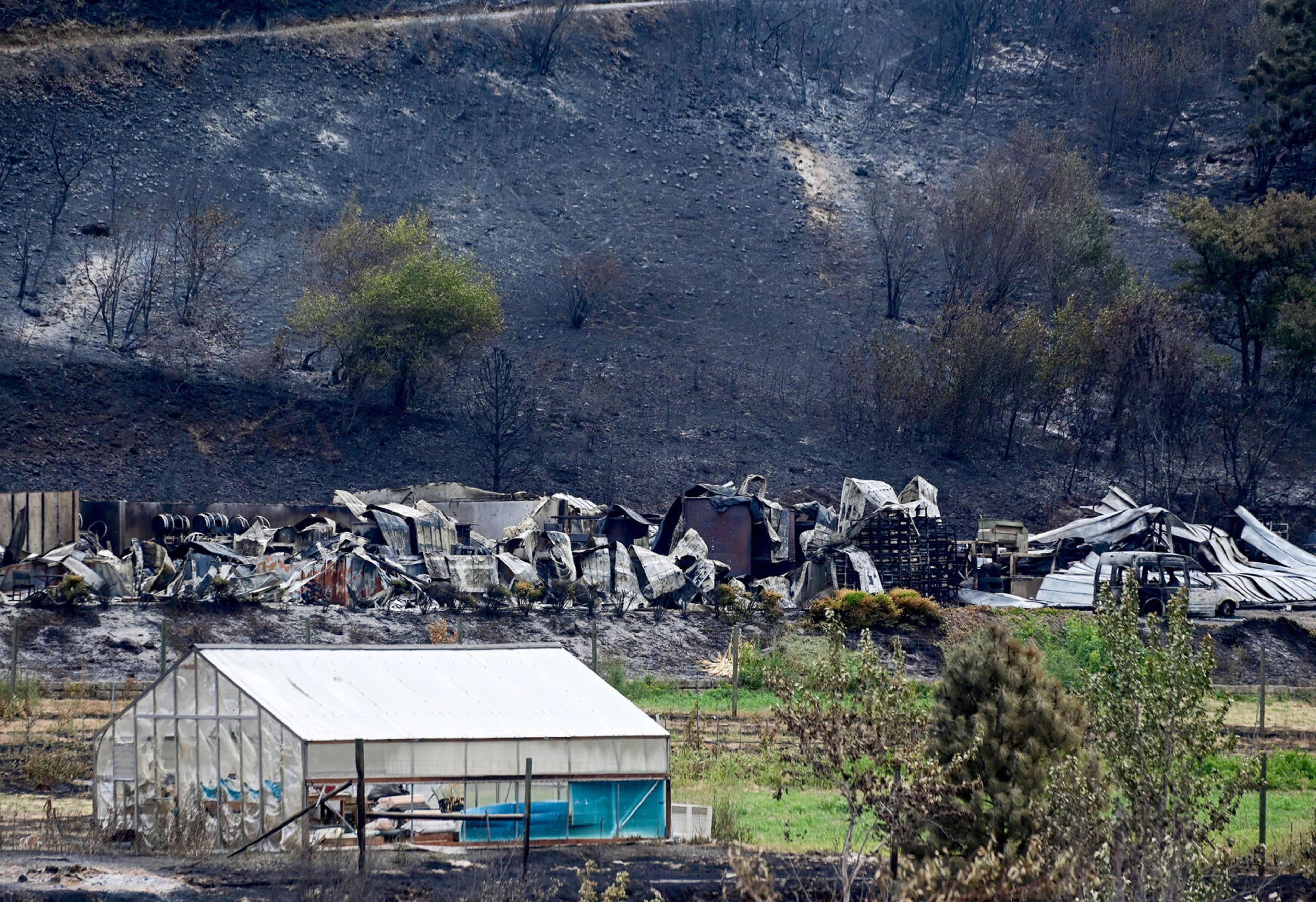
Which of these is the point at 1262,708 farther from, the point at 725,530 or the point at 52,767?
the point at 52,767

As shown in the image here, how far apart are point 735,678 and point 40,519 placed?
63.1ft

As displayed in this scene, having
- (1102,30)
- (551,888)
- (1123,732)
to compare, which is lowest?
(551,888)

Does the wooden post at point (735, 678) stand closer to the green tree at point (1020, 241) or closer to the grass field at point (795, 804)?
the grass field at point (795, 804)

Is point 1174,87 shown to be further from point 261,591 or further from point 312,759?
point 312,759

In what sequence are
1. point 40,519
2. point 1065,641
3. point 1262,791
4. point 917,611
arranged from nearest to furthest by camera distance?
point 1262,791 < point 1065,641 < point 917,611 < point 40,519

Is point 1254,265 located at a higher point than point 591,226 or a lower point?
lower

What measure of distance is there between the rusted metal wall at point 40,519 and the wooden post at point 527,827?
2352 centimetres

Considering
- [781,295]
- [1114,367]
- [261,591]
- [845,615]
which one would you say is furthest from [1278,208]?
[261,591]

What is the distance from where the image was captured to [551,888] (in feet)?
47.8

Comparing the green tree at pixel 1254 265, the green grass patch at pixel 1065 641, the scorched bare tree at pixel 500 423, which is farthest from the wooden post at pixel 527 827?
the green tree at pixel 1254 265

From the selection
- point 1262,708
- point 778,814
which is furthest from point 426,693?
point 1262,708

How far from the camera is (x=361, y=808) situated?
14.8m

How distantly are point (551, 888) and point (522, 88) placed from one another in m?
69.8

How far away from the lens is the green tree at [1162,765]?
11477 millimetres
